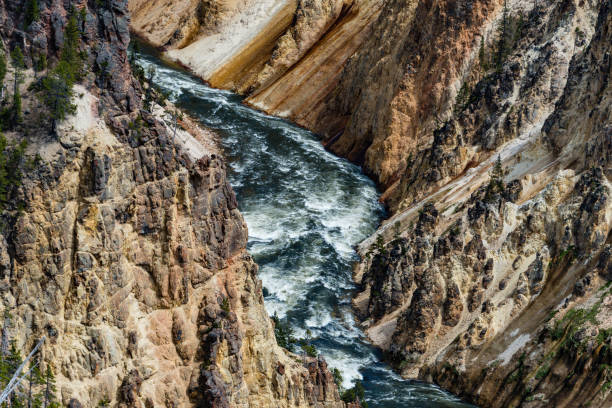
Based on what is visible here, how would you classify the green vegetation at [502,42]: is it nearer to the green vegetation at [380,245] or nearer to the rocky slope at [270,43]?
the green vegetation at [380,245]

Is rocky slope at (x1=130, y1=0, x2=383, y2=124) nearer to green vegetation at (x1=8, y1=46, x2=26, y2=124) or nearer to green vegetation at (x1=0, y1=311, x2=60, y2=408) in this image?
green vegetation at (x1=8, y1=46, x2=26, y2=124)

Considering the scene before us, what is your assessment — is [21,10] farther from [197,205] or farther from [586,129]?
[586,129]

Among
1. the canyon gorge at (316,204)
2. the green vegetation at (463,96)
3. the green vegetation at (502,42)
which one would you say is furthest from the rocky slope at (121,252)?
the green vegetation at (502,42)

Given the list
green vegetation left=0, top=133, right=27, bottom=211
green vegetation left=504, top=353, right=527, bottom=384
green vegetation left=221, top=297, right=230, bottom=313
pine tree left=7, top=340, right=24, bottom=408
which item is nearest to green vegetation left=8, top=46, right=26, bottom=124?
green vegetation left=0, top=133, right=27, bottom=211

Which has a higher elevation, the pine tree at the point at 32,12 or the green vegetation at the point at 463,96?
the green vegetation at the point at 463,96

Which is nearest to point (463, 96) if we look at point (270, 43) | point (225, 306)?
point (270, 43)

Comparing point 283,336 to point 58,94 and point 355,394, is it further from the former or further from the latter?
point 58,94
